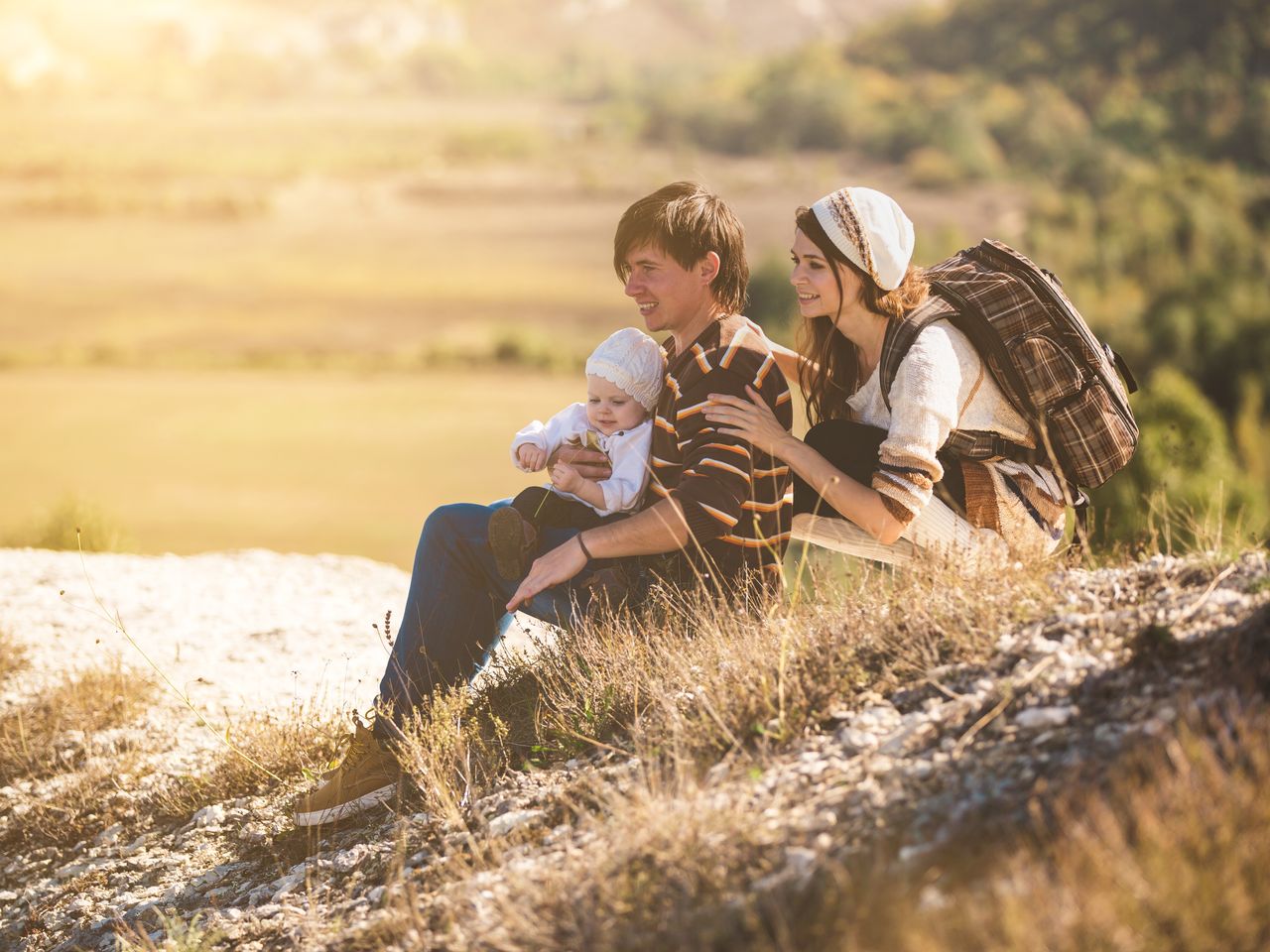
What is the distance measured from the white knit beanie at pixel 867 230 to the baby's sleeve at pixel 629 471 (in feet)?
2.84

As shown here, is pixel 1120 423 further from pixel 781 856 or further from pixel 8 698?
pixel 8 698

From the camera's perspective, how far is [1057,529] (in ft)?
13.8

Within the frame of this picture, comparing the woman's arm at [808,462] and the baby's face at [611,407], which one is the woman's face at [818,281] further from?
the baby's face at [611,407]

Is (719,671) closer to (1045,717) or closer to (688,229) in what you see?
(1045,717)

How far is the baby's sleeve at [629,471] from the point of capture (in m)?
3.94

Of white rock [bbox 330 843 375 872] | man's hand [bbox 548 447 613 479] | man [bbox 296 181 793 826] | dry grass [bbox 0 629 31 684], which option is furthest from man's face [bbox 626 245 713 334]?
dry grass [bbox 0 629 31 684]

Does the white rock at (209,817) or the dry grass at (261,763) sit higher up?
the dry grass at (261,763)

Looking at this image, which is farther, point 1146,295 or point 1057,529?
point 1146,295

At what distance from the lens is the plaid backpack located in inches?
152

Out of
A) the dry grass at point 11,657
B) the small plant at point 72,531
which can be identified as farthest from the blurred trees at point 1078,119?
the dry grass at point 11,657

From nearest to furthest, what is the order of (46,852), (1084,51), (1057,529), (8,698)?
(1057,529) < (46,852) < (8,698) < (1084,51)

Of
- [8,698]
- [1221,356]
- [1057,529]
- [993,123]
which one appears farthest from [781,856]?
[993,123]

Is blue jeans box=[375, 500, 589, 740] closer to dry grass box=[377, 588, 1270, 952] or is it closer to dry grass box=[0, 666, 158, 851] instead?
dry grass box=[377, 588, 1270, 952]

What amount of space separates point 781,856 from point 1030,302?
204 cm
